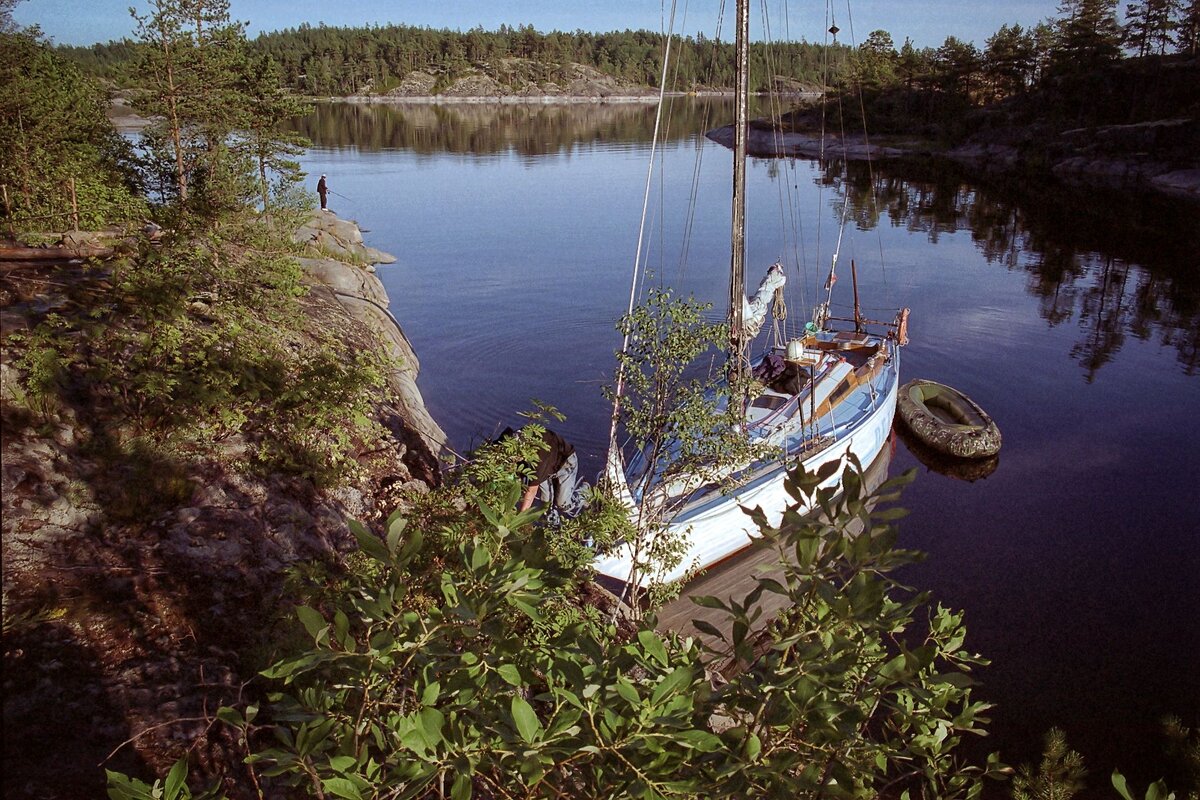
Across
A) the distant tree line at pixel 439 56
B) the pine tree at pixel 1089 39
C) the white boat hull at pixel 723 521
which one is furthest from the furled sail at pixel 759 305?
the distant tree line at pixel 439 56

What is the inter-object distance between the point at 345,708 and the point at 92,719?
118 inches

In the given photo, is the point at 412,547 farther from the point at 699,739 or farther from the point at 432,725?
the point at 699,739

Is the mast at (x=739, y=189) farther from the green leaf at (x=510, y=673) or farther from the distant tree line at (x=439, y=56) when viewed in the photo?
the distant tree line at (x=439, y=56)

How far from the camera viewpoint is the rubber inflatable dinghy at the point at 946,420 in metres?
15.2

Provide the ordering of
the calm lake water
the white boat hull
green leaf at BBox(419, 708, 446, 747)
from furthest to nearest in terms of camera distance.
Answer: the calm lake water, the white boat hull, green leaf at BBox(419, 708, 446, 747)

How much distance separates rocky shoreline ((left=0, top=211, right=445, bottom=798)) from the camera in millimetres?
4375

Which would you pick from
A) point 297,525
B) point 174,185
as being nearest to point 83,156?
point 174,185

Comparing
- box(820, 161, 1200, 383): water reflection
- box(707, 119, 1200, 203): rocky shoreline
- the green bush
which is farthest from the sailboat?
box(707, 119, 1200, 203): rocky shoreline

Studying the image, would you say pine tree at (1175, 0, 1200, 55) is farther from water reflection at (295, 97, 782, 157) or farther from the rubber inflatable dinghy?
the rubber inflatable dinghy

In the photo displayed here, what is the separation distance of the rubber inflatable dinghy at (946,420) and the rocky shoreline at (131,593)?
1207 centimetres

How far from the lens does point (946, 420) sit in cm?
1675

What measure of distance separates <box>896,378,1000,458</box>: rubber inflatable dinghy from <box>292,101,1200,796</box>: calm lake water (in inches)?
25.5

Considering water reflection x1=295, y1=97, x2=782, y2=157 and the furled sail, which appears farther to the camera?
water reflection x1=295, y1=97, x2=782, y2=157

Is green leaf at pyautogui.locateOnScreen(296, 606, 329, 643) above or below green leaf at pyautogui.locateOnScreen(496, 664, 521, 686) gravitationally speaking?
above
